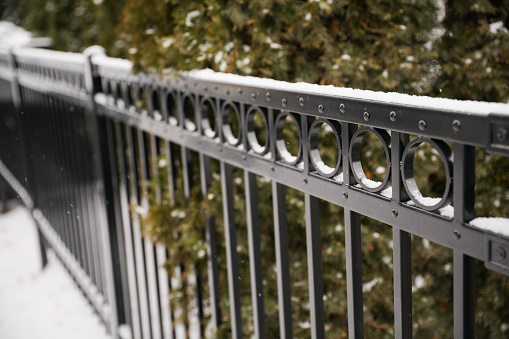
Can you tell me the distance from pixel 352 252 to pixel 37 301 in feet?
13.0

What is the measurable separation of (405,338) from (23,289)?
4394 millimetres

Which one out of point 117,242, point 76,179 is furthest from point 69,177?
point 117,242

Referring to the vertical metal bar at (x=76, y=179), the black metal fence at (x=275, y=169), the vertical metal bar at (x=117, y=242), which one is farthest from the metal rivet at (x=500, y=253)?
the vertical metal bar at (x=76, y=179)

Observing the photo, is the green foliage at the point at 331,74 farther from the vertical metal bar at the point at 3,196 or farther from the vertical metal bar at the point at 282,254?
the vertical metal bar at the point at 3,196

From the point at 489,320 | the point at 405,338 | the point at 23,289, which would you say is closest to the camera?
the point at 405,338

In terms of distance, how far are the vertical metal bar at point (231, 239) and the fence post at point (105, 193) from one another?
1.50m

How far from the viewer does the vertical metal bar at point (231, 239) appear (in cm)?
193

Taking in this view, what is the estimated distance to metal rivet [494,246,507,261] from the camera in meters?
A: 0.93

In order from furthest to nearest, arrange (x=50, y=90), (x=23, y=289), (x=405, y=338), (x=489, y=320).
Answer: (x=23, y=289) → (x=50, y=90) → (x=489, y=320) → (x=405, y=338)

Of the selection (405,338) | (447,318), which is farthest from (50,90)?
(405,338)

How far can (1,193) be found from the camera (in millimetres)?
6984

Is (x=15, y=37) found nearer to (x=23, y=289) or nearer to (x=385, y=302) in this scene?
(x=23, y=289)

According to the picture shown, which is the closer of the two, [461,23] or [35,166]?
[461,23]

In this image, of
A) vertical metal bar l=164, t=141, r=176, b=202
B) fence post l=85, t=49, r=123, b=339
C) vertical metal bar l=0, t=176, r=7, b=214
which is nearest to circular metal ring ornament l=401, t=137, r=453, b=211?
vertical metal bar l=164, t=141, r=176, b=202
